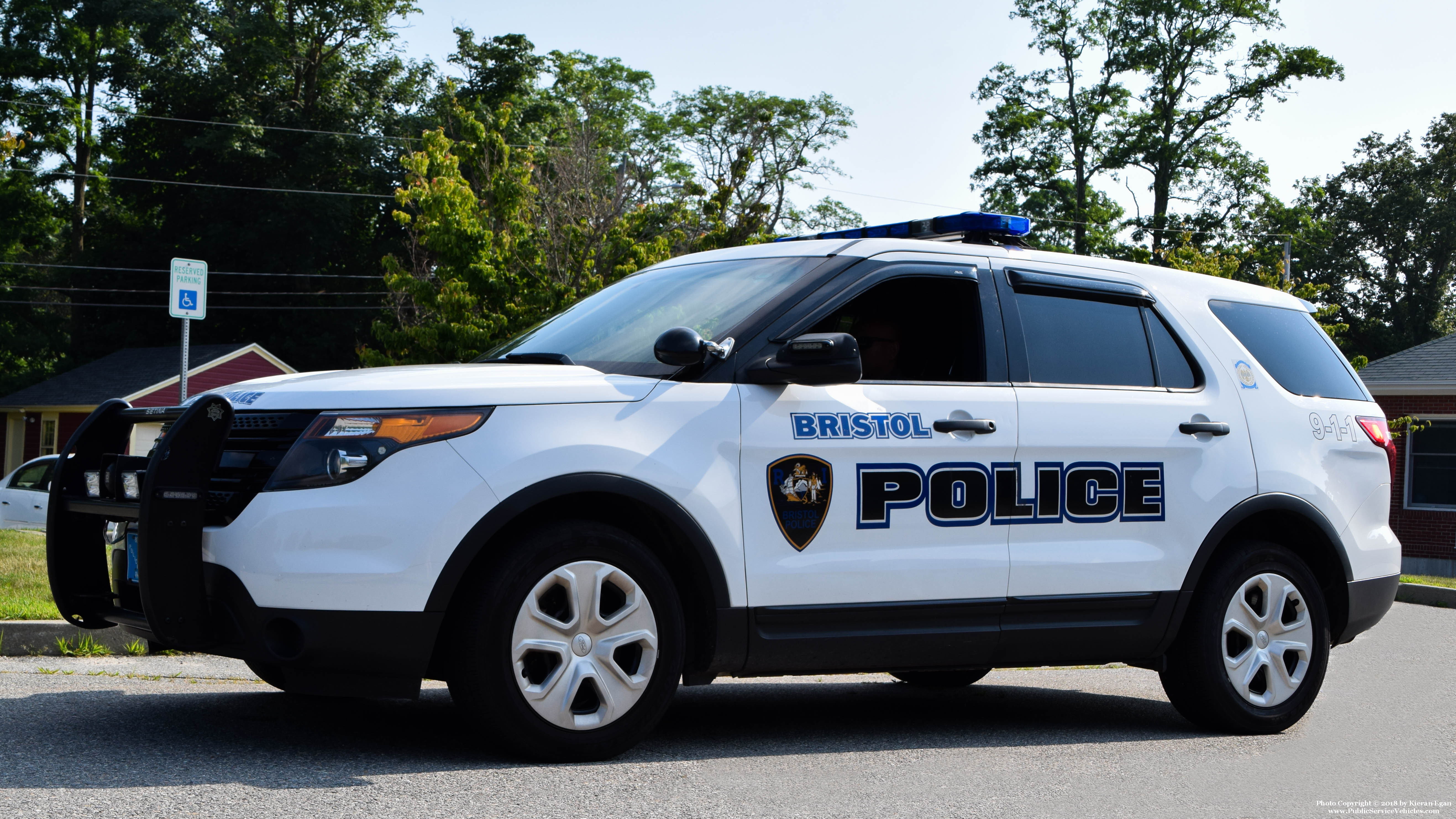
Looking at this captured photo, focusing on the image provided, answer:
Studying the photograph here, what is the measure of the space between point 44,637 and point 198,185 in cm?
4646

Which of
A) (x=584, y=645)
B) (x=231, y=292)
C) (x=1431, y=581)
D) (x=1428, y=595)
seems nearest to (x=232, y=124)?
(x=231, y=292)

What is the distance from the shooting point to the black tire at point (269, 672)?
14.8 feet

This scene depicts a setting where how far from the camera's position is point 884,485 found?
523 centimetres

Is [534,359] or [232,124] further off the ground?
[232,124]

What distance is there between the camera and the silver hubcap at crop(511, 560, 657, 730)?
4.61 metres

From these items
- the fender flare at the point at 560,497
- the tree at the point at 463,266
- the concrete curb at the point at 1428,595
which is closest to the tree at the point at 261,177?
the tree at the point at 463,266

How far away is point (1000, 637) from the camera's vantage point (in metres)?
5.52

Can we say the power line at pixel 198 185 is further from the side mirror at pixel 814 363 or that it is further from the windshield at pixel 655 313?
the side mirror at pixel 814 363

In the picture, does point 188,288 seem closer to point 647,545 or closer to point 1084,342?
point 647,545

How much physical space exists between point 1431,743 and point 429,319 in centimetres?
2125

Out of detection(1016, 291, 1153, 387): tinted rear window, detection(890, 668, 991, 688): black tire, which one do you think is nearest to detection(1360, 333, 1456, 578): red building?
detection(890, 668, 991, 688): black tire

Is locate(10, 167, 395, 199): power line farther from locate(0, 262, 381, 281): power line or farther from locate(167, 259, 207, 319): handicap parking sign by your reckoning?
locate(167, 259, 207, 319): handicap parking sign

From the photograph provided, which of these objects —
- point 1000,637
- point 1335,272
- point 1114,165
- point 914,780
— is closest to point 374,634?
point 914,780

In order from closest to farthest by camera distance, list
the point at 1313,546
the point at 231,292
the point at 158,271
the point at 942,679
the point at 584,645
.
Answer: the point at 584,645
the point at 1313,546
the point at 942,679
the point at 158,271
the point at 231,292
